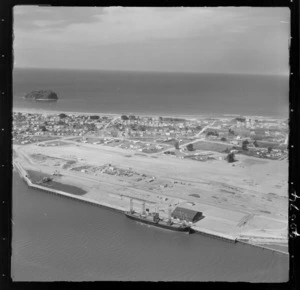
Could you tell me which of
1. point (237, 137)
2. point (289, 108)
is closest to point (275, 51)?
point (289, 108)

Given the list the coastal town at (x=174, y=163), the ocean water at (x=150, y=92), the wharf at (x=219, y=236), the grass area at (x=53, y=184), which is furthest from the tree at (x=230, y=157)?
the grass area at (x=53, y=184)

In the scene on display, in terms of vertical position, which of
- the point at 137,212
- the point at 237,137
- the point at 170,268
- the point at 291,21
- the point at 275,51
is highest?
the point at 291,21

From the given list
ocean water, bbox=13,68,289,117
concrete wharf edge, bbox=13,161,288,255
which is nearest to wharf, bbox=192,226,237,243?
concrete wharf edge, bbox=13,161,288,255

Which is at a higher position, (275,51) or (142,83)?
(275,51)

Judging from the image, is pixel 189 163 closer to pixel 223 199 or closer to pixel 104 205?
pixel 223 199

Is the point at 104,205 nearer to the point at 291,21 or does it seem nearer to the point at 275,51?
the point at 275,51

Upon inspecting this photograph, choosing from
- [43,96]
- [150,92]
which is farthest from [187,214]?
[43,96]

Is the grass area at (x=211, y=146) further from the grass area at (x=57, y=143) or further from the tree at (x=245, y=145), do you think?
the grass area at (x=57, y=143)
